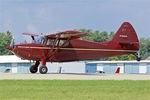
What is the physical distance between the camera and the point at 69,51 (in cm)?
3856

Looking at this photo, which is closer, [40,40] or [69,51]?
[40,40]

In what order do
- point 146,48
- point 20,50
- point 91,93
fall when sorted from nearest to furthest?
1. point 91,93
2. point 20,50
3. point 146,48

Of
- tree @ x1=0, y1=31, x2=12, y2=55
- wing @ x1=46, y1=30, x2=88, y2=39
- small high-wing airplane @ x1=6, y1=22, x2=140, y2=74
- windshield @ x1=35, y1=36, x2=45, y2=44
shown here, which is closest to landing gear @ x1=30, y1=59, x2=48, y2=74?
small high-wing airplane @ x1=6, y1=22, x2=140, y2=74

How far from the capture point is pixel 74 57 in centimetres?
3916

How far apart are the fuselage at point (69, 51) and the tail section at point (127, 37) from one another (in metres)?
0.23

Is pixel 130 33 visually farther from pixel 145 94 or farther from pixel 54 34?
pixel 145 94

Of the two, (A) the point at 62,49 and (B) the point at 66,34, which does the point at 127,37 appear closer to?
(B) the point at 66,34

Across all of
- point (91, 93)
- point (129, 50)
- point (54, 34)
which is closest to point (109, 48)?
point (129, 50)

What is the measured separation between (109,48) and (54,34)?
15.4 ft

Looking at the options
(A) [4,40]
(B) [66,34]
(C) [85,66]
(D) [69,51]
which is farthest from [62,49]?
(A) [4,40]

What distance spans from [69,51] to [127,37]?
521 cm

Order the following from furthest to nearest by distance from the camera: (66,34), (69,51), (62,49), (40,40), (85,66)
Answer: (85,66) → (69,51) → (62,49) → (40,40) → (66,34)

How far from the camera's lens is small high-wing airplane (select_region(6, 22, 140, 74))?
37.7m

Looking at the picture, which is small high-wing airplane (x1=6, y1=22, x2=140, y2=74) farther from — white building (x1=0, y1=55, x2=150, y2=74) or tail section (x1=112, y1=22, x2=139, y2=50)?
white building (x1=0, y1=55, x2=150, y2=74)
